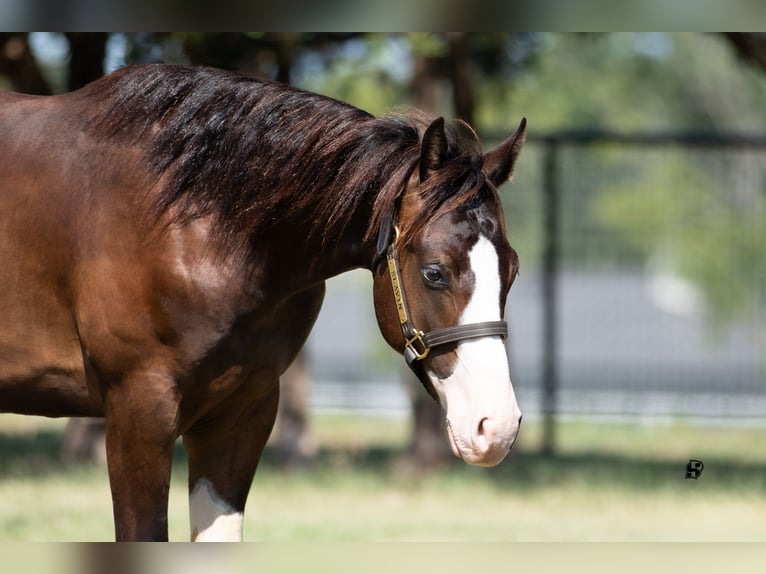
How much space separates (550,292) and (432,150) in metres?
6.62

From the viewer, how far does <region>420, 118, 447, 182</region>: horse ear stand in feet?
9.41

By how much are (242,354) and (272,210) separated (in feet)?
1.39

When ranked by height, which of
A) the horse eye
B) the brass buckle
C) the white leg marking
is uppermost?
the horse eye

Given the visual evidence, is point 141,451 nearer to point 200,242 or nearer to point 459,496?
point 200,242

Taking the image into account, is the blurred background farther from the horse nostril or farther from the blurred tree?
the horse nostril

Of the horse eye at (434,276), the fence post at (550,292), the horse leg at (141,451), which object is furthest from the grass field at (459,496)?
the horse eye at (434,276)

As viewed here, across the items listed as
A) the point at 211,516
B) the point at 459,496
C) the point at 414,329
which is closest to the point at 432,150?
the point at 414,329

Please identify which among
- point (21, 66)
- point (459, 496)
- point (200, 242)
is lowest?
point (459, 496)

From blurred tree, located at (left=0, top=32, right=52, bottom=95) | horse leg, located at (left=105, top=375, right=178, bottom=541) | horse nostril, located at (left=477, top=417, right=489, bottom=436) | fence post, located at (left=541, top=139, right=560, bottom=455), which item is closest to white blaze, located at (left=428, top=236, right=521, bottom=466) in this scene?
horse nostril, located at (left=477, top=417, right=489, bottom=436)

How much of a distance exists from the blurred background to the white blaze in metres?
3.26

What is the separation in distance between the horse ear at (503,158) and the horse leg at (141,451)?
108cm

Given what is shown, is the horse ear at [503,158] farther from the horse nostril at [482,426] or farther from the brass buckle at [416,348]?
the horse nostril at [482,426]

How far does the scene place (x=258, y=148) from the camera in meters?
3.13
